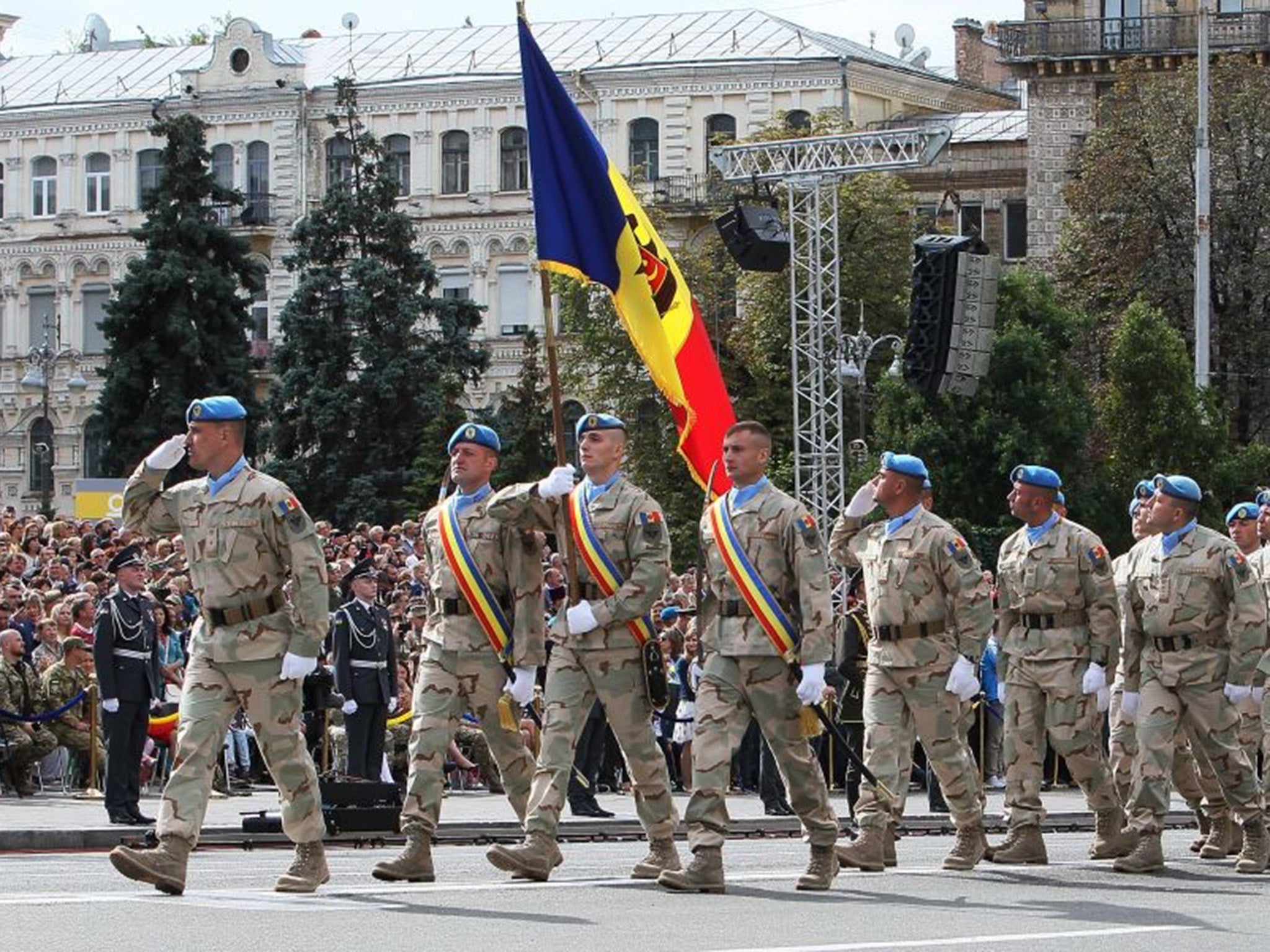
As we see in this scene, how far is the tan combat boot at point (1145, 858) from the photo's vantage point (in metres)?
16.2

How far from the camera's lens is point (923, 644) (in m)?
16.1

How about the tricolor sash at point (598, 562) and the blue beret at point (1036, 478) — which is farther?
the blue beret at point (1036, 478)

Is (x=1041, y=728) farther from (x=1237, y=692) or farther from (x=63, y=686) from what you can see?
(x=63, y=686)

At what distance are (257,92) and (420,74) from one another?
14.6 ft

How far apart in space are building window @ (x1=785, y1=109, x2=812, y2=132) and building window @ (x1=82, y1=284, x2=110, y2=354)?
2046 cm

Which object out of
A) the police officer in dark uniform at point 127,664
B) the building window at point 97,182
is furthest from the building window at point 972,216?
the police officer in dark uniform at point 127,664

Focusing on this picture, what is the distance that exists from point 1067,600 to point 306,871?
4.87 metres

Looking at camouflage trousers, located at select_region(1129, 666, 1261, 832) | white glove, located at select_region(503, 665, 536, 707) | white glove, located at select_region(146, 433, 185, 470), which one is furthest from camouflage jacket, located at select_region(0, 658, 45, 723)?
camouflage trousers, located at select_region(1129, 666, 1261, 832)

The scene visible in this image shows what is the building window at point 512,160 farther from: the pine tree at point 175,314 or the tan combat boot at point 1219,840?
the tan combat boot at point 1219,840

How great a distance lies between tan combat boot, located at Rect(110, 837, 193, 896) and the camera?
13492 mm

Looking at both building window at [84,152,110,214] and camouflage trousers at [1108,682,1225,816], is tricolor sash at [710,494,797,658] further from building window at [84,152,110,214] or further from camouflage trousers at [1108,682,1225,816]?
building window at [84,152,110,214]

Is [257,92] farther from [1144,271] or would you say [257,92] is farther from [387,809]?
[387,809]

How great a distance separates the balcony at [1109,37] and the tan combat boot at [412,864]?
6169 centimetres

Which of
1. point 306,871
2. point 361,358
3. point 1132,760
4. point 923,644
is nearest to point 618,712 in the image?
point 306,871
